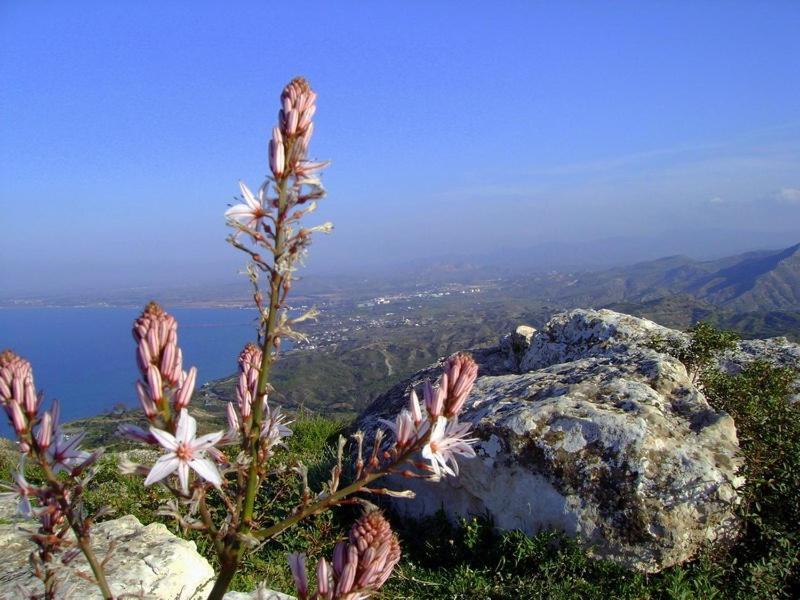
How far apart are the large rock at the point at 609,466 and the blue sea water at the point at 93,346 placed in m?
61.6

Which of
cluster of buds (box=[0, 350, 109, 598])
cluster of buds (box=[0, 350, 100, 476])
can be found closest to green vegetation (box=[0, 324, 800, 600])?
cluster of buds (box=[0, 350, 109, 598])

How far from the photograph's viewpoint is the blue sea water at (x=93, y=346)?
301ft

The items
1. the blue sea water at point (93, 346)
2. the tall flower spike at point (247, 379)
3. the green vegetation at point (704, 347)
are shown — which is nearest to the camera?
the tall flower spike at point (247, 379)

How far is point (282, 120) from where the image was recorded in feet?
7.24

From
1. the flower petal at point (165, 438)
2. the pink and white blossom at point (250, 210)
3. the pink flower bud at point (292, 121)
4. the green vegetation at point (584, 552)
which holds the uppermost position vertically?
the pink flower bud at point (292, 121)

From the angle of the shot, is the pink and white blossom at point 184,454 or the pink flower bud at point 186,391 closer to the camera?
the pink and white blossom at point 184,454

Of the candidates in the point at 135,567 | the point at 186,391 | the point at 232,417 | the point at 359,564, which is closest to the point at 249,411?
the point at 232,417

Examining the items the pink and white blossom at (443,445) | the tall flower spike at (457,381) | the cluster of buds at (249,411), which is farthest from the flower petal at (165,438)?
the tall flower spike at (457,381)

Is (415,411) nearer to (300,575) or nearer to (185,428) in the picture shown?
(300,575)

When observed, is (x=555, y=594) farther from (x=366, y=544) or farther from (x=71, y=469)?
(x=71, y=469)

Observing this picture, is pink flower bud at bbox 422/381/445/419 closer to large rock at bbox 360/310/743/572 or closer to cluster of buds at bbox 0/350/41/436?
cluster of buds at bbox 0/350/41/436

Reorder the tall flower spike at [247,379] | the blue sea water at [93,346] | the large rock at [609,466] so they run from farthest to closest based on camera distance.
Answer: the blue sea water at [93,346], the large rock at [609,466], the tall flower spike at [247,379]

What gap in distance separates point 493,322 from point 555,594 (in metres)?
147

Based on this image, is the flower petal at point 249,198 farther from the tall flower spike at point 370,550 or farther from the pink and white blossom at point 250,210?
the tall flower spike at point 370,550
